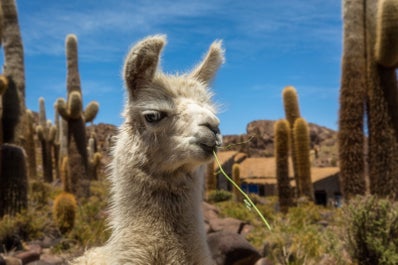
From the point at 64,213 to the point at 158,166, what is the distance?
36.3 ft

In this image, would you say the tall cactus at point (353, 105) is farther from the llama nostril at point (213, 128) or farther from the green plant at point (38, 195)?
the llama nostril at point (213, 128)

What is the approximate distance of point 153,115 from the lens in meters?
3.58

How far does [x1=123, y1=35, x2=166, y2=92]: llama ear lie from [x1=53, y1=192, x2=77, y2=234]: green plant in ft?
35.4

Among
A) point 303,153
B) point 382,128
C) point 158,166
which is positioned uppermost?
point 303,153

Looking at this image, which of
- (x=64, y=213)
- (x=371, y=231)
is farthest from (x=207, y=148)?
(x=64, y=213)

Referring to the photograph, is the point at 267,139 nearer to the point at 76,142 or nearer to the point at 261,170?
the point at 261,170

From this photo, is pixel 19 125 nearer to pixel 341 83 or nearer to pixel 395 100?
pixel 341 83

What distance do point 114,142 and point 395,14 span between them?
11217 millimetres

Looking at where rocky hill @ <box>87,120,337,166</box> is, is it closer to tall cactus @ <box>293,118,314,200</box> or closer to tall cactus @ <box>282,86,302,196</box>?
tall cactus @ <box>293,118,314,200</box>

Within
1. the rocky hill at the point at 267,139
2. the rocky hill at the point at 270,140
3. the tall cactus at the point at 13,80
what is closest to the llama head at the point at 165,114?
the tall cactus at the point at 13,80

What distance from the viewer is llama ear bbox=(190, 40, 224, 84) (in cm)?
416

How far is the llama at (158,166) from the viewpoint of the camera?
3324 millimetres

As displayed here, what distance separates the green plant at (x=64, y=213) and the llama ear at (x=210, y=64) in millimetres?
10532

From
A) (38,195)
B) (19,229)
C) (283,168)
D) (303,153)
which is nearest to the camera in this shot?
(19,229)
